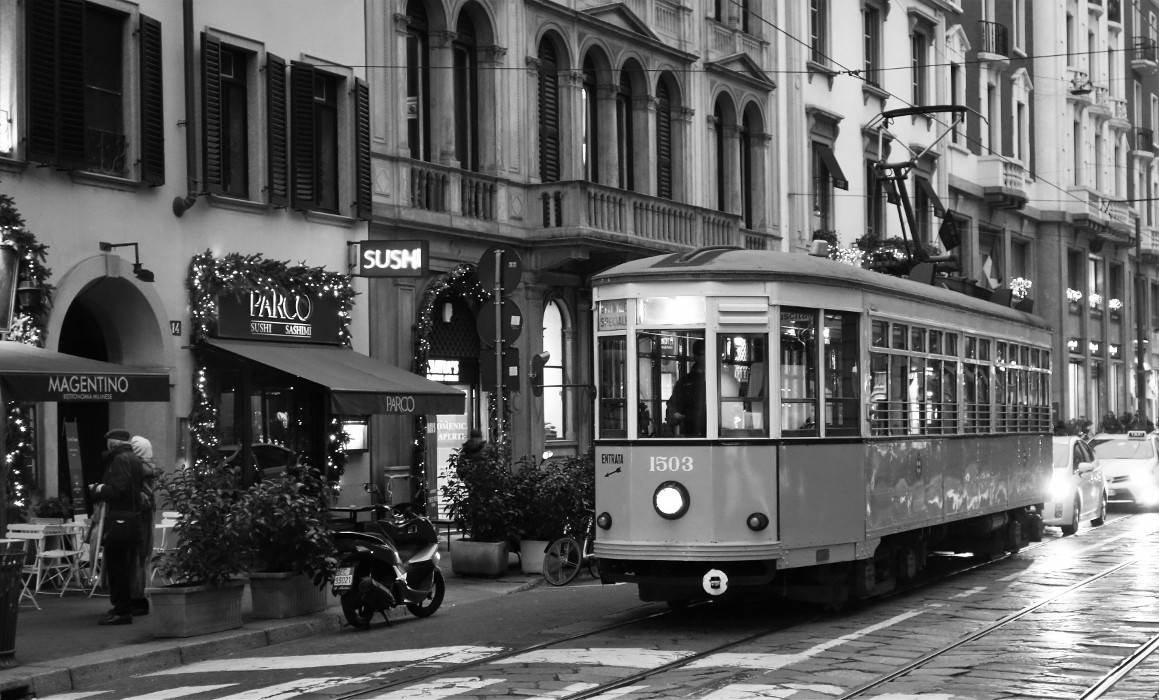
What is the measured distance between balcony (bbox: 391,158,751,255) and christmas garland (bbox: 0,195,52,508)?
252 inches

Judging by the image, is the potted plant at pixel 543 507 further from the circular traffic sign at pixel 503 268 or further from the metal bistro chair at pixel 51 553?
the metal bistro chair at pixel 51 553

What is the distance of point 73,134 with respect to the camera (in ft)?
57.3

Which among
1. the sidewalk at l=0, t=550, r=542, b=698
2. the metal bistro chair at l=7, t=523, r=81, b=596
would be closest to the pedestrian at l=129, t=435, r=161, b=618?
the sidewalk at l=0, t=550, r=542, b=698

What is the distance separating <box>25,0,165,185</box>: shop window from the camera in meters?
17.1

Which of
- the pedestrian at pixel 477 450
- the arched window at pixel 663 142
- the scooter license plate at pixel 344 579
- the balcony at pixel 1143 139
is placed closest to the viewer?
the scooter license plate at pixel 344 579

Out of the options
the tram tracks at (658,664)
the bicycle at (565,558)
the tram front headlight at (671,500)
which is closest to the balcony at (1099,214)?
the bicycle at (565,558)

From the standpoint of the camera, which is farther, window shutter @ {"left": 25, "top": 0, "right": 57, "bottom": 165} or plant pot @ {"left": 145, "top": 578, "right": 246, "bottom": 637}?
window shutter @ {"left": 25, "top": 0, "right": 57, "bottom": 165}

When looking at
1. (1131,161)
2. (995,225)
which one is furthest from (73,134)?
(1131,161)

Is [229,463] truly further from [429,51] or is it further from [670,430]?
[670,430]

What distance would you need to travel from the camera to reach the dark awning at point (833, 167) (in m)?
35.1

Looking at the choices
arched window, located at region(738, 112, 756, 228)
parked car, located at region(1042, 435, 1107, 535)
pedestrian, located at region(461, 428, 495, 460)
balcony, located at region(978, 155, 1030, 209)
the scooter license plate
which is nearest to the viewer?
the scooter license plate

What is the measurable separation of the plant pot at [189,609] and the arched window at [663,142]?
17.2m

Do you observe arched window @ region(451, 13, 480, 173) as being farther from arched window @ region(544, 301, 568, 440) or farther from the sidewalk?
the sidewalk

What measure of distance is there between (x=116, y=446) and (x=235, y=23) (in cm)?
772
